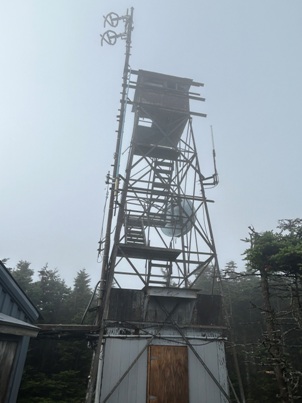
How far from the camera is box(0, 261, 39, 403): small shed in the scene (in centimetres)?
595

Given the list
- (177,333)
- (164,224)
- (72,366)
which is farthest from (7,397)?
(72,366)

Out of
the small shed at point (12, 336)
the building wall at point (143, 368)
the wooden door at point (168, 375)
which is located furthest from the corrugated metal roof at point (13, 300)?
the wooden door at point (168, 375)

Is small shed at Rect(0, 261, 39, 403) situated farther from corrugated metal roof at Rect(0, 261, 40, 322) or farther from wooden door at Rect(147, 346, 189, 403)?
wooden door at Rect(147, 346, 189, 403)

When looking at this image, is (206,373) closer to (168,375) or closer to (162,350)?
(168,375)

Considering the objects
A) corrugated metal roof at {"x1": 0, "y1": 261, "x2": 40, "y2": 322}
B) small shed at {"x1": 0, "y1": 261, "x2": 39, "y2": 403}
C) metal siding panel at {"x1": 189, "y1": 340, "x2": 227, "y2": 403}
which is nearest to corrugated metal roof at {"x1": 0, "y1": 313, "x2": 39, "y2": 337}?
small shed at {"x1": 0, "y1": 261, "x2": 39, "y2": 403}

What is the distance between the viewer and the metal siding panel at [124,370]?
27.7ft

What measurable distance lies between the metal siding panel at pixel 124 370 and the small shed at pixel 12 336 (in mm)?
2714

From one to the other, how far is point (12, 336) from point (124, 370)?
12.9ft

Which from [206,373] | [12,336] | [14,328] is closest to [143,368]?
[206,373]

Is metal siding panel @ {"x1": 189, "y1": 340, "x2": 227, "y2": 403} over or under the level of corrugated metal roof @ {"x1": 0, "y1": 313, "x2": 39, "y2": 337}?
under

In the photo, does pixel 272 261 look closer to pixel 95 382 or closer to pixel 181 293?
pixel 181 293

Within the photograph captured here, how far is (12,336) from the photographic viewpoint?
6.29 m

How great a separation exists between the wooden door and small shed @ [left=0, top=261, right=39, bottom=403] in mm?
3915

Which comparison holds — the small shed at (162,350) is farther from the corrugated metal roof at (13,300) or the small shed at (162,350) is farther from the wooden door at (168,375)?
the corrugated metal roof at (13,300)
